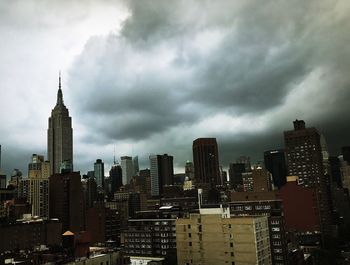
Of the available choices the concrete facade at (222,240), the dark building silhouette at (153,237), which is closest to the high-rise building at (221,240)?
the concrete facade at (222,240)

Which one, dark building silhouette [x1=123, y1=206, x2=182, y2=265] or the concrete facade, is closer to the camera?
the concrete facade

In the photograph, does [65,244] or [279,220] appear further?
[65,244]

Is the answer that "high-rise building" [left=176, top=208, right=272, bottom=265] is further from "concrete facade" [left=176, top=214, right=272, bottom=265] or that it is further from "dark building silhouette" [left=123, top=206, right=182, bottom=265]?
"dark building silhouette" [left=123, top=206, right=182, bottom=265]

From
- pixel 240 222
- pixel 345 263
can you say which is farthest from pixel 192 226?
pixel 345 263

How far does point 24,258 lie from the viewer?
164 meters

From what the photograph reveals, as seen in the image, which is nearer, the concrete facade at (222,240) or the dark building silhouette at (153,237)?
the concrete facade at (222,240)

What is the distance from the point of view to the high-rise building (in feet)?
329

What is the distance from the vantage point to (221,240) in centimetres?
10244

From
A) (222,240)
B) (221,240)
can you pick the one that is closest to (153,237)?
(221,240)

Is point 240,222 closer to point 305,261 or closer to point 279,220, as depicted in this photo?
point 279,220

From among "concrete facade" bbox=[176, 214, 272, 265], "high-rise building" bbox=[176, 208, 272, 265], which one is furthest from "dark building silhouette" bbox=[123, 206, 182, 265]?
"concrete facade" bbox=[176, 214, 272, 265]

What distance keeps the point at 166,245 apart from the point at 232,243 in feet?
264

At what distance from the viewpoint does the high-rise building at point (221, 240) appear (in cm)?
10031

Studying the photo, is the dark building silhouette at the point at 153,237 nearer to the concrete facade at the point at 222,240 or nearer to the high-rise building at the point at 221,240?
the high-rise building at the point at 221,240
